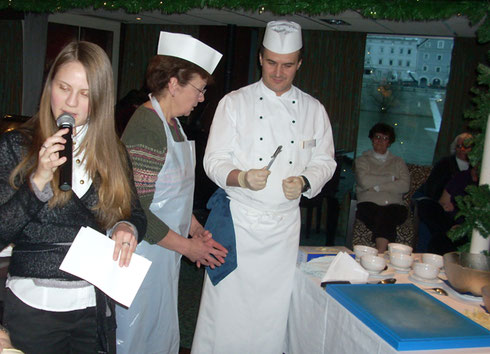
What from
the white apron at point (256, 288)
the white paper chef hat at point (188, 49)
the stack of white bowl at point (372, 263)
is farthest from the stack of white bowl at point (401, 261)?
the white paper chef hat at point (188, 49)

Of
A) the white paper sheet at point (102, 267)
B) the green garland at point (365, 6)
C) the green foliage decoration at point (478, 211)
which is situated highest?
the green garland at point (365, 6)

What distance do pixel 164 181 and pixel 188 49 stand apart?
20.0 inches

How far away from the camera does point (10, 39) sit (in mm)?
6535

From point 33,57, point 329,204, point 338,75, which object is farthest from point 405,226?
point 33,57

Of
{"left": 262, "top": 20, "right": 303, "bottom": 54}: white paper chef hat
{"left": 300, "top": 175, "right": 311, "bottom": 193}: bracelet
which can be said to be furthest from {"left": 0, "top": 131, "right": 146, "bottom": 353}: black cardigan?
{"left": 262, "top": 20, "right": 303, "bottom": 54}: white paper chef hat

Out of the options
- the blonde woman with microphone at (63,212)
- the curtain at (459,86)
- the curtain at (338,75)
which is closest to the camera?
the blonde woman with microphone at (63,212)

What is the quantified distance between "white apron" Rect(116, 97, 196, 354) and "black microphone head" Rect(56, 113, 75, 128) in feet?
2.04

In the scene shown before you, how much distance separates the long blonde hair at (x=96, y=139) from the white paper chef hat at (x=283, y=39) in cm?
91

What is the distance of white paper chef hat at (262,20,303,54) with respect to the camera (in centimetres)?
209

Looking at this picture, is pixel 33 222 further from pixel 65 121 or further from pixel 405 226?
pixel 405 226

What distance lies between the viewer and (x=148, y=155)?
1719 millimetres

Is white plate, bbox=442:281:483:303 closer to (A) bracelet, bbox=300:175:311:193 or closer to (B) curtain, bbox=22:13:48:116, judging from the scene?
(A) bracelet, bbox=300:175:311:193

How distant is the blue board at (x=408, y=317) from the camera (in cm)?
137

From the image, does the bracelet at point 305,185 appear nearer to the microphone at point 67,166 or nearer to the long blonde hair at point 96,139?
the long blonde hair at point 96,139
